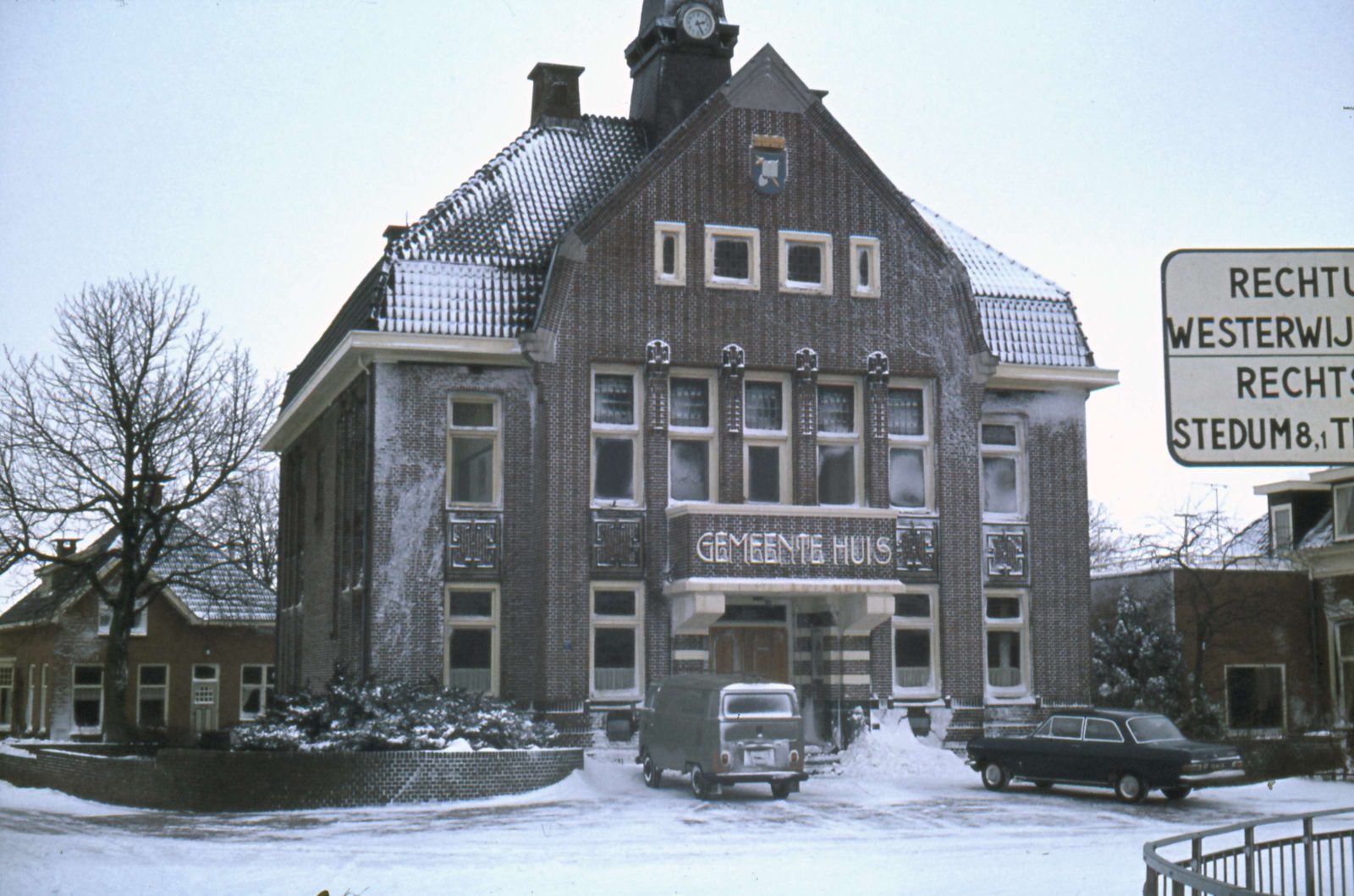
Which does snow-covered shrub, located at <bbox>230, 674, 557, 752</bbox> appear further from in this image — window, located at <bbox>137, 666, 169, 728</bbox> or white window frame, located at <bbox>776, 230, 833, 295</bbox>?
window, located at <bbox>137, 666, 169, 728</bbox>

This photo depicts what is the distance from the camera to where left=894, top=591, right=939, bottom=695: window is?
3281 centimetres

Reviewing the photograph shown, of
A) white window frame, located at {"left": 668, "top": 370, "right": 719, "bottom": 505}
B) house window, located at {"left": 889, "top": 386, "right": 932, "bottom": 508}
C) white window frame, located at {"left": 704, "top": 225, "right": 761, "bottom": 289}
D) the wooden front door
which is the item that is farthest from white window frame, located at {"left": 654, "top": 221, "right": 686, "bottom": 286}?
the wooden front door

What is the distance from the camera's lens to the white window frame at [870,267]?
32.8 metres

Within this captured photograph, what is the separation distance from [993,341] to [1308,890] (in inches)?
875

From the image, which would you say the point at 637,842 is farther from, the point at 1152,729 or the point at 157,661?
the point at 157,661

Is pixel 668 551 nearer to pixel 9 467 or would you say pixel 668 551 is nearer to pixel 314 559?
pixel 314 559

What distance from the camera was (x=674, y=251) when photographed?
105ft

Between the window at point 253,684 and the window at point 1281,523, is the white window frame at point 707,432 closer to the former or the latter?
the window at point 1281,523

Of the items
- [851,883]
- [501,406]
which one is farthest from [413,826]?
[501,406]

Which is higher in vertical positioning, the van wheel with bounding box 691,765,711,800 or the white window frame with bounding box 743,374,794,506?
the white window frame with bounding box 743,374,794,506

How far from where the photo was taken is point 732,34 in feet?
121

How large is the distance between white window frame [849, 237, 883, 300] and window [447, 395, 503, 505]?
23.9 ft

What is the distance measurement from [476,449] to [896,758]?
9.61 metres

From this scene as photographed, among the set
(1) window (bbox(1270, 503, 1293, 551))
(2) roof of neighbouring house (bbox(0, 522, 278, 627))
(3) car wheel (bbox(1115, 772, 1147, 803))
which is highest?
(1) window (bbox(1270, 503, 1293, 551))
